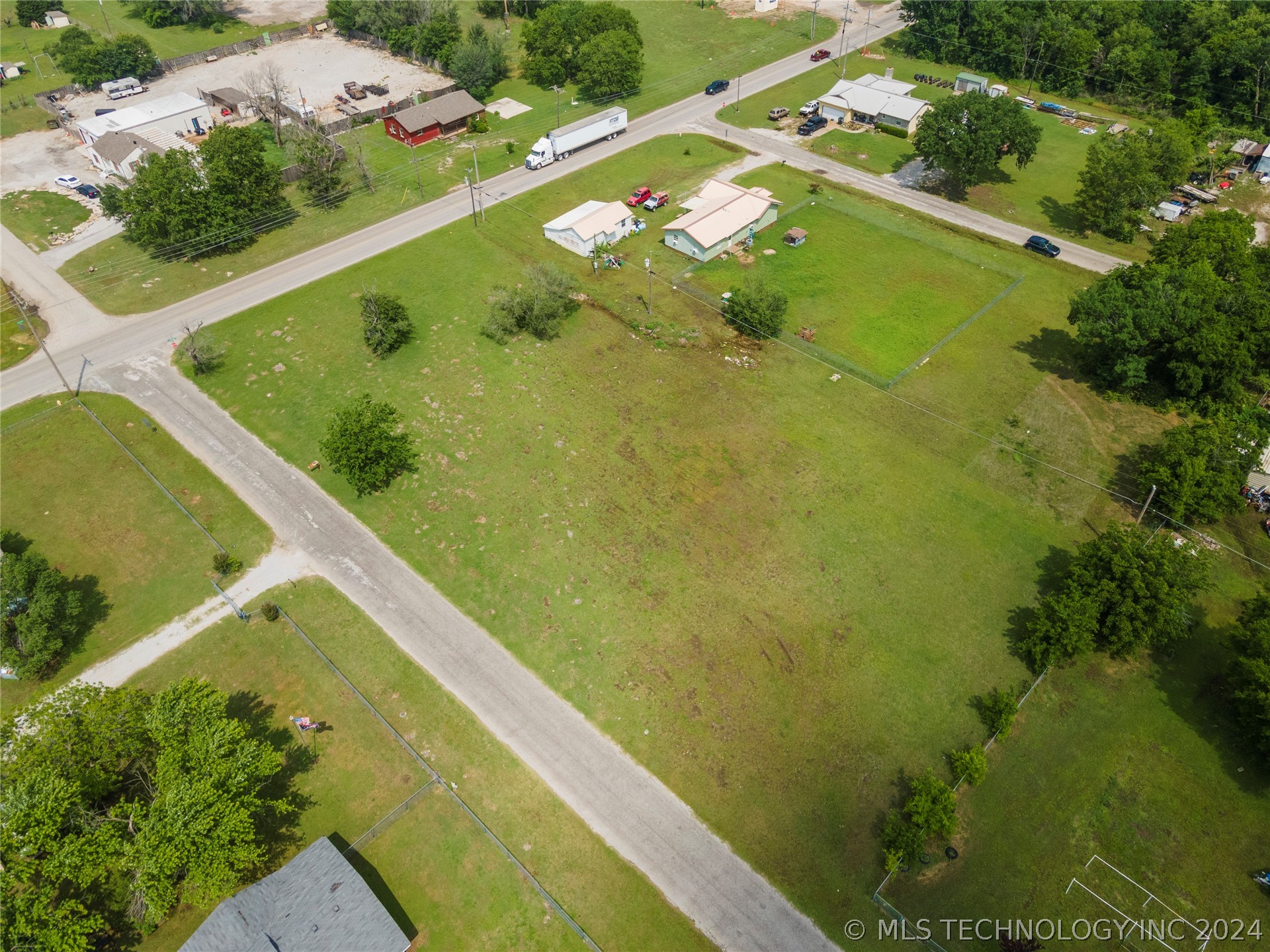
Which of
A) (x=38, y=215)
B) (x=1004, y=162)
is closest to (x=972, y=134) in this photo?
(x=1004, y=162)

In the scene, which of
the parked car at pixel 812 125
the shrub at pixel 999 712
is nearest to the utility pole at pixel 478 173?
the parked car at pixel 812 125

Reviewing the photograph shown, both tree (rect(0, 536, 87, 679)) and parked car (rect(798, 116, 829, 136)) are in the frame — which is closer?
tree (rect(0, 536, 87, 679))

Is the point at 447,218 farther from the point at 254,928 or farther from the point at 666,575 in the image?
the point at 254,928

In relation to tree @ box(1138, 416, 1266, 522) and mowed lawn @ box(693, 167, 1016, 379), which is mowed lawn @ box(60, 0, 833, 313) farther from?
tree @ box(1138, 416, 1266, 522)

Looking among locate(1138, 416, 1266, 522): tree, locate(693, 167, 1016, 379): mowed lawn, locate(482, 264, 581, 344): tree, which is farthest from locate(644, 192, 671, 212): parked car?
locate(1138, 416, 1266, 522): tree

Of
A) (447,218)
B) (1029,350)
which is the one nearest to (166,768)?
(447,218)

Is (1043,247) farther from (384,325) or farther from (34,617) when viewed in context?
(34,617)
